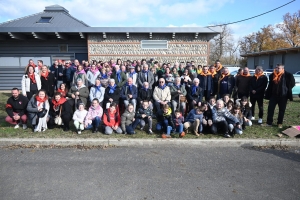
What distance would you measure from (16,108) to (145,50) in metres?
8.89

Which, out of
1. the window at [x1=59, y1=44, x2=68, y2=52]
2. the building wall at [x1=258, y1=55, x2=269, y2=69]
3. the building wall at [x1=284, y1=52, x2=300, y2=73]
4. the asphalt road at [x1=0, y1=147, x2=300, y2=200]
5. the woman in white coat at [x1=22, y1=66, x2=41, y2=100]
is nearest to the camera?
the asphalt road at [x1=0, y1=147, x2=300, y2=200]

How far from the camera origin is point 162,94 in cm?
754

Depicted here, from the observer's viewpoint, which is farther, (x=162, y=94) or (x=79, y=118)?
(x=162, y=94)

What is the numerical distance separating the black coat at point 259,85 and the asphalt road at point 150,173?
2.37 meters

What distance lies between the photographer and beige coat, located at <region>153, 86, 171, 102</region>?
296 inches

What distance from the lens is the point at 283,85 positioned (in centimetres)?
685

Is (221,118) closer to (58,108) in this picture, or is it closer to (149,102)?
(149,102)

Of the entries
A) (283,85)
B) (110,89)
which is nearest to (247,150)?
(283,85)

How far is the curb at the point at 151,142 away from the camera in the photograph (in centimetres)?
592

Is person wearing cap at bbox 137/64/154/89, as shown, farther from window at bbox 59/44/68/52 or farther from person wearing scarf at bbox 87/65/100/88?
window at bbox 59/44/68/52

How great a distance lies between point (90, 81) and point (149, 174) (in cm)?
528

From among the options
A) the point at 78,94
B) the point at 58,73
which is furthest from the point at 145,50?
the point at 78,94

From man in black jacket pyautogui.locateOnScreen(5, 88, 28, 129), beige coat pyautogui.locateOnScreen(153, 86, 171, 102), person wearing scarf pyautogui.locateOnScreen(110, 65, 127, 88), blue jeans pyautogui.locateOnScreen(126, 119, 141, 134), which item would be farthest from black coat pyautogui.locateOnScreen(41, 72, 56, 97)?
beige coat pyautogui.locateOnScreen(153, 86, 171, 102)

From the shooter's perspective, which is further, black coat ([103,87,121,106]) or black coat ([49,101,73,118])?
black coat ([103,87,121,106])
